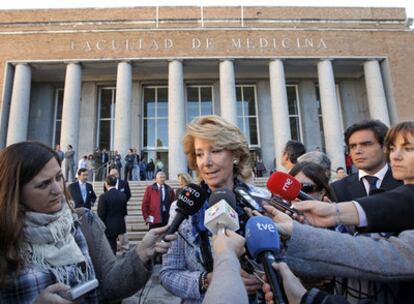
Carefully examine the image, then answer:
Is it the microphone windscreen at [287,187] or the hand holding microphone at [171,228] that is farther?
the microphone windscreen at [287,187]

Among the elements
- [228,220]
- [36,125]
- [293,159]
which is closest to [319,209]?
[228,220]

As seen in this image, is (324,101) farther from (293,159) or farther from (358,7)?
(293,159)

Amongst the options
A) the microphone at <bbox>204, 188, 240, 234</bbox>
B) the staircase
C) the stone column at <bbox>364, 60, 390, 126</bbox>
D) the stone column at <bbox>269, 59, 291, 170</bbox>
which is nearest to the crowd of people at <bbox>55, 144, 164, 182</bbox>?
the staircase

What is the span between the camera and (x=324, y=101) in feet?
63.7

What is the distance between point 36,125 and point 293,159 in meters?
21.1

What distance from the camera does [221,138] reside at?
2256 mm

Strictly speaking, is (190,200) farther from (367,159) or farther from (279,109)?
(279,109)

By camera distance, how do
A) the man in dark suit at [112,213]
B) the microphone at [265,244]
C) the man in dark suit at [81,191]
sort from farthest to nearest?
1. the man in dark suit at [81,191]
2. the man in dark suit at [112,213]
3. the microphone at [265,244]

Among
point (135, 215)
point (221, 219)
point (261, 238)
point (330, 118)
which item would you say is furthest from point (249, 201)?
point (330, 118)

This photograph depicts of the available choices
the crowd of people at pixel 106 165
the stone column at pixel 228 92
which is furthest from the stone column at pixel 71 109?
the stone column at pixel 228 92

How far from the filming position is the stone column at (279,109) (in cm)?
1872

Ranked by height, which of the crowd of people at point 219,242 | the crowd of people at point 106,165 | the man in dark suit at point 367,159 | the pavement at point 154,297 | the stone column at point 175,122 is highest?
the stone column at point 175,122

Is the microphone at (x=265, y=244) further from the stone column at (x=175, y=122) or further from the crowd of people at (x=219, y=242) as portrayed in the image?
the stone column at (x=175, y=122)

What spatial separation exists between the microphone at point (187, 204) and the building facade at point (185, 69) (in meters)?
16.0
